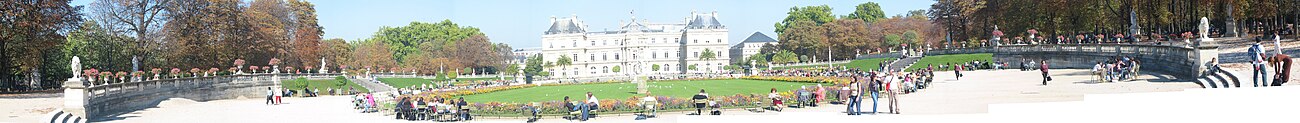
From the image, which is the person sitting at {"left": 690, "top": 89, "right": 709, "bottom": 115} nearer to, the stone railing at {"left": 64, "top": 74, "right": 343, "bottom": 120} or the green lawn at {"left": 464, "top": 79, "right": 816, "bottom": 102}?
the green lawn at {"left": 464, "top": 79, "right": 816, "bottom": 102}

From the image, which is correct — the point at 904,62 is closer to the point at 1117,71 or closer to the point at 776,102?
the point at 1117,71

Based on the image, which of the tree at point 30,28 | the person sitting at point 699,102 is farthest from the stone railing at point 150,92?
the person sitting at point 699,102

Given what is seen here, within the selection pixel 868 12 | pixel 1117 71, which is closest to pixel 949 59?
pixel 1117 71

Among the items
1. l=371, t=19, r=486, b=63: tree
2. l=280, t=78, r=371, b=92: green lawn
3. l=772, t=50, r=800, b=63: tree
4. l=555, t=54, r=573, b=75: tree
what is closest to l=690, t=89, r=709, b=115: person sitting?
l=280, t=78, r=371, b=92: green lawn

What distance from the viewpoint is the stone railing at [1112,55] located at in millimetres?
26938

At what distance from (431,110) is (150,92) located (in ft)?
49.6

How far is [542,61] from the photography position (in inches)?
4134

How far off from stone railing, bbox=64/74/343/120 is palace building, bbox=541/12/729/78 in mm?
42794

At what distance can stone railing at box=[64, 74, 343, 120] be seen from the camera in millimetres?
26609

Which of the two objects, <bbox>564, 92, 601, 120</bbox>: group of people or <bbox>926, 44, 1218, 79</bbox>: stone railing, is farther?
<bbox>926, 44, 1218, 79</bbox>: stone railing

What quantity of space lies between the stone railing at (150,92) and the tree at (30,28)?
14.8 ft

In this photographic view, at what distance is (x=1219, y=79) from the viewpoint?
2331 centimetres

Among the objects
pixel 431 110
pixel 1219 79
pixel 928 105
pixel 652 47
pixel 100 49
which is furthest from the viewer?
pixel 652 47

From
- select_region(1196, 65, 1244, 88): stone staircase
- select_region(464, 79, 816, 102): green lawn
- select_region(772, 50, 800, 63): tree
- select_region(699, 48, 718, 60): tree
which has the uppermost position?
select_region(699, 48, 718, 60): tree
